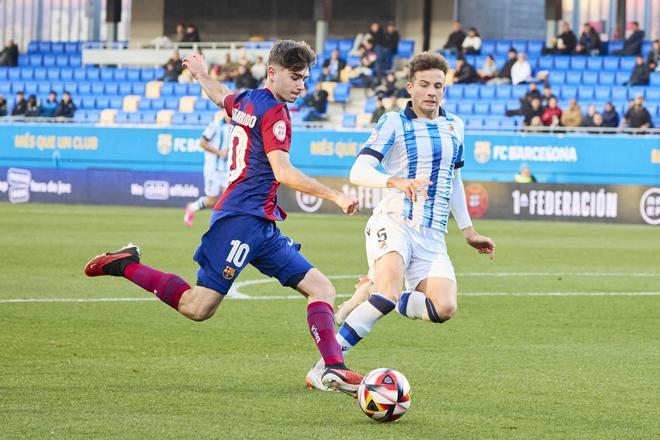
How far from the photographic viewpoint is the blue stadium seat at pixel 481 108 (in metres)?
29.6

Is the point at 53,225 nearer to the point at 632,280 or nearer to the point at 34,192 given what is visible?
the point at 34,192

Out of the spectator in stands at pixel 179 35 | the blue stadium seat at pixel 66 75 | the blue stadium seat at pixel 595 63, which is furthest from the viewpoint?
Result: the blue stadium seat at pixel 66 75

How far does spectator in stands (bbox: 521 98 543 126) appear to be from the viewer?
27.2 metres

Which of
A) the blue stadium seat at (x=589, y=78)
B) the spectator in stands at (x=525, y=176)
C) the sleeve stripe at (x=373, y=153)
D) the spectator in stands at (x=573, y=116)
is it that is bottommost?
the sleeve stripe at (x=373, y=153)

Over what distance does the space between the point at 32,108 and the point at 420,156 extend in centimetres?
2699

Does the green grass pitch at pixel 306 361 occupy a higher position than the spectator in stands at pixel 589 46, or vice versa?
the spectator in stands at pixel 589 46

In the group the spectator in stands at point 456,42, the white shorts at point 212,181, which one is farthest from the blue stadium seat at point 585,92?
the white shorts at point 212,181

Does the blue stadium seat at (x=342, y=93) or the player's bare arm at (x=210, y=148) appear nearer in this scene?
the player's bare arm at (x=210, y=148)

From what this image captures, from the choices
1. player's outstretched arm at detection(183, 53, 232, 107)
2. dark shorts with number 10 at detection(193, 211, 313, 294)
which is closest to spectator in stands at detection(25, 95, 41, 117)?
player's outstretched arm at detection(183, 53, 232, 107)

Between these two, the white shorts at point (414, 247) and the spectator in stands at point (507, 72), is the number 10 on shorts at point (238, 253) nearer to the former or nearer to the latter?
the white shorts at point (414, 247)

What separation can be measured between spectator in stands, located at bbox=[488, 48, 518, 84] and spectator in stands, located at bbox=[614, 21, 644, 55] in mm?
2877

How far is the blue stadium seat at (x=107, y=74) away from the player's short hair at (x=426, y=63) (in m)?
30.4

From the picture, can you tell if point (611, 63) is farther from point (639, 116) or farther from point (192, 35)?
point (192, 35)

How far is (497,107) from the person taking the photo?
97.2ft
